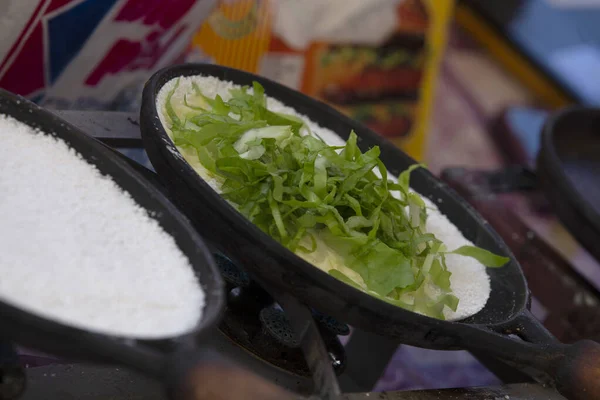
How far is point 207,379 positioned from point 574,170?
139 cm

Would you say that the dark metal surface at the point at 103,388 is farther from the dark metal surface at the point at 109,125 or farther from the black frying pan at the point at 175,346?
the dark metal surface at the point at 109,125

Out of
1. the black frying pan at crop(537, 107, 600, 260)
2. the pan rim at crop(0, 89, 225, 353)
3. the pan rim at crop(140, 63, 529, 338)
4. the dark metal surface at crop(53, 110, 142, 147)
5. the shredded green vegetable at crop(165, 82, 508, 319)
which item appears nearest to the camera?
the pan rim at crop(0, 89, 225, 353)

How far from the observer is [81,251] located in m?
0.74

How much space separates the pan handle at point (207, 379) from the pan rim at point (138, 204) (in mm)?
22

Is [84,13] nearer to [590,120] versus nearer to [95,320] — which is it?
[95,320]

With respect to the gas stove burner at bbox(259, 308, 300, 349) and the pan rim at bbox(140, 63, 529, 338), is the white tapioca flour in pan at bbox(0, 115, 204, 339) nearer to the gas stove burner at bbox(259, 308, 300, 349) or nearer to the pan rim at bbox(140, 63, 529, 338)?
the pan rim at bbox(140, 63, 529, 338)

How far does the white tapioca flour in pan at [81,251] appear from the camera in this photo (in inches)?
26.3

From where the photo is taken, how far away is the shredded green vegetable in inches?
36.8

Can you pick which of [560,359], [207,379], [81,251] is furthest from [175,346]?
[560,359]

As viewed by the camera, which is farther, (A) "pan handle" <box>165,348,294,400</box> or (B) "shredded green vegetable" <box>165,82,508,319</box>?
(B) "shredded green vegetable" <box>165,82,508,319</box>

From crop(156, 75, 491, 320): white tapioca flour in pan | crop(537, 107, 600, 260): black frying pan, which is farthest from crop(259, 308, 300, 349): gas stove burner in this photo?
crop(537, 107, 600, 260): black frying pan

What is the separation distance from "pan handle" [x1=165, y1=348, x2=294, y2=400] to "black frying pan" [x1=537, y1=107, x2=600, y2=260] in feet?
3.24

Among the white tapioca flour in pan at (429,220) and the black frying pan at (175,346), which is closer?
the black frying pan at (175,346)

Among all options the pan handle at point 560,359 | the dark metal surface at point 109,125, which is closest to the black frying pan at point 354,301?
the pan handle at point 560,359
